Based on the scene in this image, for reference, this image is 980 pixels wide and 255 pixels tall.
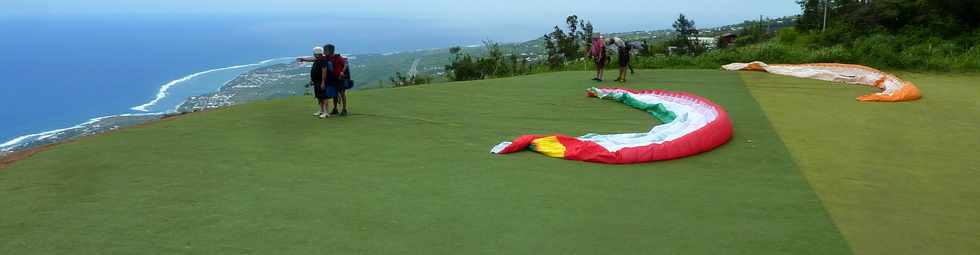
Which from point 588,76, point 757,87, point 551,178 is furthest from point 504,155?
point 588,76

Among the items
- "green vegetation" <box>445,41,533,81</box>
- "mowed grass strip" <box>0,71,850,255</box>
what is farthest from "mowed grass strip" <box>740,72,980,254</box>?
"green vegetation" <box>445,41,533,81</box>

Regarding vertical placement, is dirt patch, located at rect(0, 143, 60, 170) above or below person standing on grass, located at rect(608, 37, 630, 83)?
below

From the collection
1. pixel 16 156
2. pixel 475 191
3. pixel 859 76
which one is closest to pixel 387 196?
pixel 475 191

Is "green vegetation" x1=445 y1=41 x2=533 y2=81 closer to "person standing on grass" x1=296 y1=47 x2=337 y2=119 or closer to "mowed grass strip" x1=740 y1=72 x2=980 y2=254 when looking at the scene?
"mowed grass strip" x1=740 y1=72 x2=980 y2=254

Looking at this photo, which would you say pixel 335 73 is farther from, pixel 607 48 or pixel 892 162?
pixel 892 162

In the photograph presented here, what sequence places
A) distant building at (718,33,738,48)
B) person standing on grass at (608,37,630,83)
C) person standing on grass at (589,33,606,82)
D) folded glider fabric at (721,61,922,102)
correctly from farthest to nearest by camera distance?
distant building at (718,33,738,48) < person standing on grass at (589,33,606,82) < person standing on grass at (608,37,630,83) < folded glider fabric at (721,61,922,102)

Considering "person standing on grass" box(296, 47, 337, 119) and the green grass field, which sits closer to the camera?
the green grass field
